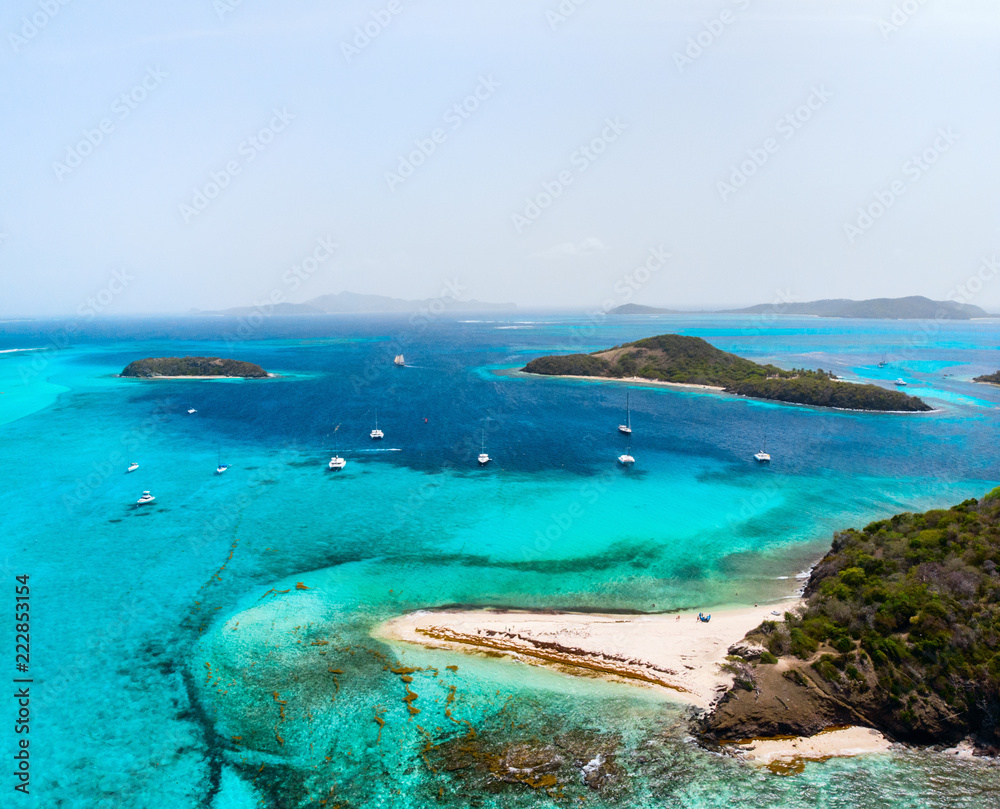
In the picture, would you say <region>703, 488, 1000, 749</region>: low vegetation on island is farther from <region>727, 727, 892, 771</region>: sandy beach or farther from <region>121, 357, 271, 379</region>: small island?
<region>121, 357, 271, 379</region>: small island

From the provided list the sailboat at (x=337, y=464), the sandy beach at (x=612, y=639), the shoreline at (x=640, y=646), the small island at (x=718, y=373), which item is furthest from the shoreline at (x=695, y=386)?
the sailboat at (x=337, y=464)

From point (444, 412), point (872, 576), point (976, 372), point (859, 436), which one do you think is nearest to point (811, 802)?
point (872, 576)

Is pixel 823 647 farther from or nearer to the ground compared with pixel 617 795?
farther from the ground

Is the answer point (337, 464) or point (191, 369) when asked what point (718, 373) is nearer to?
point (337, 464)

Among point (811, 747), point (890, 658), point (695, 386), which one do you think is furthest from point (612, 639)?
point (695, 386)

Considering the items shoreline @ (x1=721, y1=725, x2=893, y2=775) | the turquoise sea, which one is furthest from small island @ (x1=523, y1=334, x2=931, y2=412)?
shoreline @ (x1=721, y1=725, x2=893, y2=775)

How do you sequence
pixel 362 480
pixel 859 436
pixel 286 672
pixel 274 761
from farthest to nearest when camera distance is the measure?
pixel 859 436
pixel 362 480
pixel 286 672
pixel 274 761

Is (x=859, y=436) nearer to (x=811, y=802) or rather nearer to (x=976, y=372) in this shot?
(x=811, y=802)
